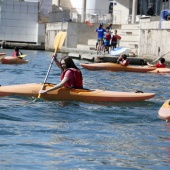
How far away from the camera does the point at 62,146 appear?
10.1 meters

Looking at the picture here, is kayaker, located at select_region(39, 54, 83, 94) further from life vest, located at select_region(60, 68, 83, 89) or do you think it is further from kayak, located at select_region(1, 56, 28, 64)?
kayak, located at select_region(1, 56, 28, 64)

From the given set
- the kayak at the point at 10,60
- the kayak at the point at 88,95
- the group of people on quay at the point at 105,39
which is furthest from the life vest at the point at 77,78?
the group of people on quay at the point at 105,39

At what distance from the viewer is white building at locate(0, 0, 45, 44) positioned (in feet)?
161

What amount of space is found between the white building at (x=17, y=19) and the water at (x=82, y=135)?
32805 mm

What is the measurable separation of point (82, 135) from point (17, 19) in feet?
127

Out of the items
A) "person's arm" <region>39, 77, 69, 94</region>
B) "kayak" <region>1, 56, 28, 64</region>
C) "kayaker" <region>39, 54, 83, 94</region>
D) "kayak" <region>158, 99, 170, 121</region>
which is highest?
"kayaker" <region>39, 54, 83, 94</region>

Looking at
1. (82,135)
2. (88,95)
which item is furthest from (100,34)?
(82,135)

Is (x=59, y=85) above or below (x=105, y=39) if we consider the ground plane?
above

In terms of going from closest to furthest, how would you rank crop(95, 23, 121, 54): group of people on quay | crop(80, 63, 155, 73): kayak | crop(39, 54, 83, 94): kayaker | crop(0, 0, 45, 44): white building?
crop(39, 54, 83, 94): kayaker < crop(80, 63, 155, 73): kayak < crop(95, 23, 121, 54): group of people on quay < crop(0, 0, 45, 44): white building

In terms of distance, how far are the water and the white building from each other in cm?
3280

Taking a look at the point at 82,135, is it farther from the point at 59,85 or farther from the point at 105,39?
the point at 105,39

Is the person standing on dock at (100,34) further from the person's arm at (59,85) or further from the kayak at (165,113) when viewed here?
the kayak at (165,113)

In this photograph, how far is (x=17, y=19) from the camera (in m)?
49.2

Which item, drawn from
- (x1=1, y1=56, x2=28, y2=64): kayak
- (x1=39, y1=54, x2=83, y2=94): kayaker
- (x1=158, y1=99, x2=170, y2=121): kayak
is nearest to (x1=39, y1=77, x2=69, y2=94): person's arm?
(x1=39, y1=54, x2=83, y2=94): kayaker
